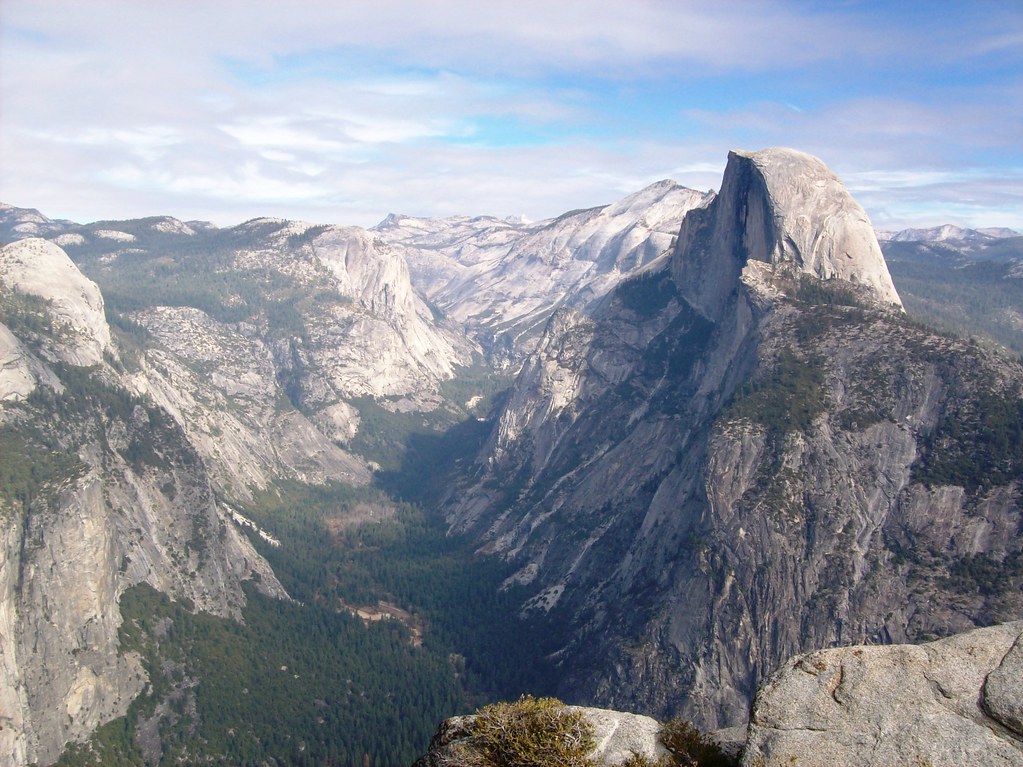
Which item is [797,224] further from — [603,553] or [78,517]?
[78,517]

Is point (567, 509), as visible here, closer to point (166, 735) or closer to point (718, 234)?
point (718, 234)

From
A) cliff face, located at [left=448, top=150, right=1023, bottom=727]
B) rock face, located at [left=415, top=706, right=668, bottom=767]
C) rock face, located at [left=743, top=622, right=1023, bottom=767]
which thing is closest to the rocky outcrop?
cliff face, located at [left=448, top=150, right=1023, bottom=727]

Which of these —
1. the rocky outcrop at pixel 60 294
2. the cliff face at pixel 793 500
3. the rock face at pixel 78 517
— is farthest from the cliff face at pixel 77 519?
the cliff face at pixel 793 500

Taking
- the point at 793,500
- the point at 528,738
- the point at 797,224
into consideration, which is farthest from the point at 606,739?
the point at 797,224

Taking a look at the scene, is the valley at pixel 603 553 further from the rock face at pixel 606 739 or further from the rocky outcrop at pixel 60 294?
the rock face at pixel 606 739

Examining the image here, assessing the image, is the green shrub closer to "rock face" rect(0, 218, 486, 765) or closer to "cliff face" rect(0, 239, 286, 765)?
"cliff face" rect(0, 239, 286, 765)

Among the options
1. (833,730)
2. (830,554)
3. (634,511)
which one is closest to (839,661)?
(833,730)
